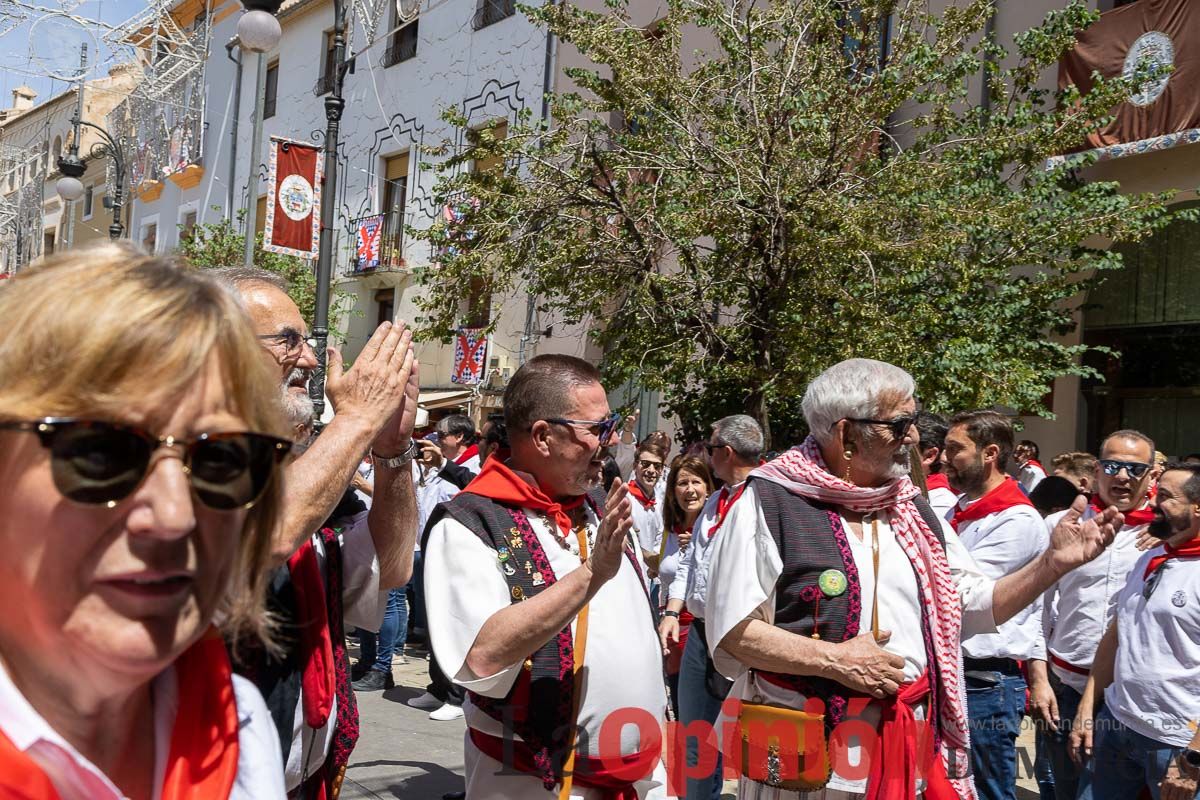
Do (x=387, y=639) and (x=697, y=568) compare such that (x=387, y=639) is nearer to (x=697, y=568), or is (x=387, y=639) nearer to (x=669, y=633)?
(x=669, y=633)

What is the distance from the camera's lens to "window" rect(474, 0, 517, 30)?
2080 cm

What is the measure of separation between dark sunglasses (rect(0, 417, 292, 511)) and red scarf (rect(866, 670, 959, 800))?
2.65 metres

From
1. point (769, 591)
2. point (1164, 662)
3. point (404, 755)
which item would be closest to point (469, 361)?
point (404, 755)

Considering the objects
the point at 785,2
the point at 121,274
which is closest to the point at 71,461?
the point at 121,274

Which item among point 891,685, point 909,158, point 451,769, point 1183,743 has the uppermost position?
point 909,158

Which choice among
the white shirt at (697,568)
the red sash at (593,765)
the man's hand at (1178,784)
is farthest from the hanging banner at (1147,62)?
the red sash at (593,765)

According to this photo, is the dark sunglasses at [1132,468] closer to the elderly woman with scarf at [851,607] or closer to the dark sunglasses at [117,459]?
the elderly woman with scarf at [851,607]

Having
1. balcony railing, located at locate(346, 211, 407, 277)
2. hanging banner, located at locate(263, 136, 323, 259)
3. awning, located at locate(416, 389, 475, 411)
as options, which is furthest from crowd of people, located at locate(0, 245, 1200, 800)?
balcony railing, located at locate(346, 211, 407, 277)

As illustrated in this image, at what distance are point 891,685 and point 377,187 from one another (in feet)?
71.4

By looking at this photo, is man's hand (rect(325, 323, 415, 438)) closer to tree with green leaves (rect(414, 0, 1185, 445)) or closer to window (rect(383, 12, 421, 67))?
tree with green leaves (rect(414, 0, 1185, 445))

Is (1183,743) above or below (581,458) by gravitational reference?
below

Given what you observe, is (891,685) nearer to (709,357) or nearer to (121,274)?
(121,274)

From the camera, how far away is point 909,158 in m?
11.4

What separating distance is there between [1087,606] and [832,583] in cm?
282
